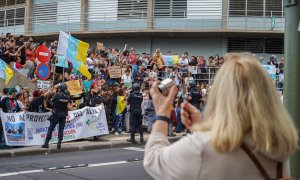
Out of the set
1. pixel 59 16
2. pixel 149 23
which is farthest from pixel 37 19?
pixel 149 23

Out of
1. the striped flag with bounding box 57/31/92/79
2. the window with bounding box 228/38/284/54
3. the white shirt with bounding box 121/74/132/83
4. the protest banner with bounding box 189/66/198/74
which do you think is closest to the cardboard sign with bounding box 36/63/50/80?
the striped flag with bounding box 57/31/92/79

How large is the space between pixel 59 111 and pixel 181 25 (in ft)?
63.4

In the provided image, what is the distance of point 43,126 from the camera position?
579 inches

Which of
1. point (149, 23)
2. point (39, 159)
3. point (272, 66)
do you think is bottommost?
point (39, 159)

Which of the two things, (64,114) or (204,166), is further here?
(64,114)

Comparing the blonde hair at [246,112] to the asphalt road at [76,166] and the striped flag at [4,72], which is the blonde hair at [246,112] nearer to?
the asphalt road at [76,166]

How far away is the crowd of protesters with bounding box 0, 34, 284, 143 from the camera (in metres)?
15.0

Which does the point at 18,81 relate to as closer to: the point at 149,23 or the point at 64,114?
the point at 64,114

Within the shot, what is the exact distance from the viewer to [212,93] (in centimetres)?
220

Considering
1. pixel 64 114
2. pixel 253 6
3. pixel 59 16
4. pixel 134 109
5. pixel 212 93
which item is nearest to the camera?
pixel 212 93

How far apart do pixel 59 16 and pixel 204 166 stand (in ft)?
113

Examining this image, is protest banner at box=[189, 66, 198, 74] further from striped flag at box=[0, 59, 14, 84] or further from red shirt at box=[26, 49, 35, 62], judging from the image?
striped flag at box=[0, 59, 14, 84]

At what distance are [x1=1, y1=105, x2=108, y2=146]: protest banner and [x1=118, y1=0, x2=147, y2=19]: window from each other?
57.7 ft

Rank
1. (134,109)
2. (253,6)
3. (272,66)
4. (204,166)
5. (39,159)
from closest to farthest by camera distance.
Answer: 1. (204,166)
2. (39,159)
3. (134,109)
4. (272,66)
5. (253,6)
